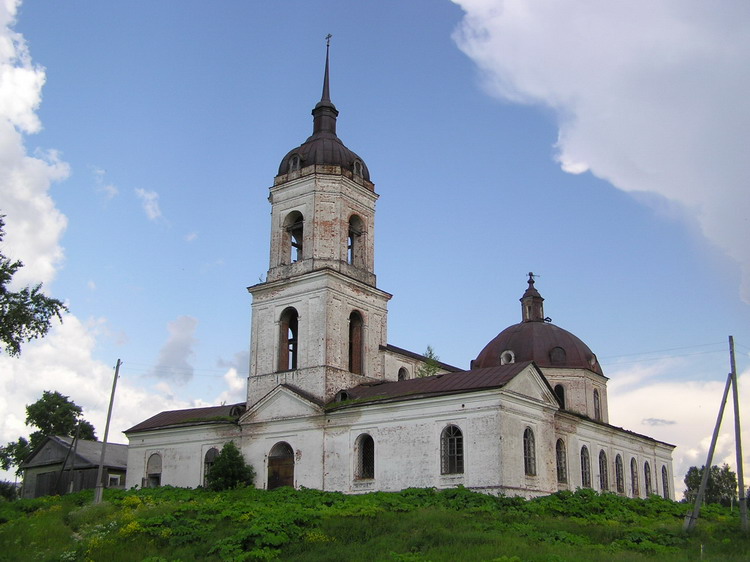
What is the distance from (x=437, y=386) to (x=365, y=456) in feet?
14.5

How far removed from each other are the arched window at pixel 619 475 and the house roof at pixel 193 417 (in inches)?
763

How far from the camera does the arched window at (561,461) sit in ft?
118

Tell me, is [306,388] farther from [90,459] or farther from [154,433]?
[90,459]

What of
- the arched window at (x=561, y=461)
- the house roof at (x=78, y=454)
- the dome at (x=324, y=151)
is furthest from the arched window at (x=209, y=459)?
the arched window at (x=561, y=461)

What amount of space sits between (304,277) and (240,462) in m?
8.56

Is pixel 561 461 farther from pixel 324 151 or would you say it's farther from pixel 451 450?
pixel 324 151

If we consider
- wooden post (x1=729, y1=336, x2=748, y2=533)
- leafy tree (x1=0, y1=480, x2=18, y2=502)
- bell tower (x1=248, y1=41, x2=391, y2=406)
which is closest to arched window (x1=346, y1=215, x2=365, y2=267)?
bell tower (x1=248, y1=41, x2=391, y2=406)

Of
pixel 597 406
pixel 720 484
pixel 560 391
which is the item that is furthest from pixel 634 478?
pixel 720 484

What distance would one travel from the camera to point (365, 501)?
1025 inches

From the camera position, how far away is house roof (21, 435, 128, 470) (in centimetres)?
4791

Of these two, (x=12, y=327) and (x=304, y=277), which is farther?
(x=304, y=277)

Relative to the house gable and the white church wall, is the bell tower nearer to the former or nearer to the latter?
the house gable

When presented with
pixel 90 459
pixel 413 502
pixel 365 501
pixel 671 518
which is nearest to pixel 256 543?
pixel 365 501

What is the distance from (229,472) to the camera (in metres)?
34.5
